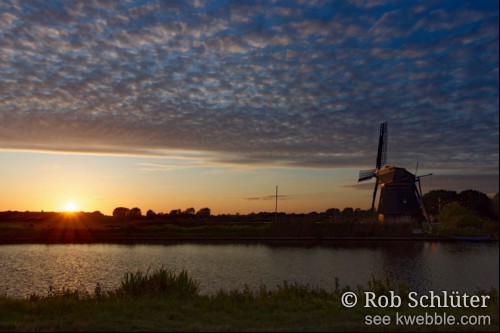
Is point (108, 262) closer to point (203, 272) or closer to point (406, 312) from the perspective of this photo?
point (203, 272)

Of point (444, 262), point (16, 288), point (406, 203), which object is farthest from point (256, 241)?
point (16, 288)

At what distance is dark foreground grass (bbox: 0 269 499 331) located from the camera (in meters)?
8.69

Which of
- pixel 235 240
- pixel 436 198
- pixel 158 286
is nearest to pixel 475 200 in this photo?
pixel 436 198

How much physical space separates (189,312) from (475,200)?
3794 inches

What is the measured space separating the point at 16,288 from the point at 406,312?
19.4 meters

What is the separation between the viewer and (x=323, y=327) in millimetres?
8594

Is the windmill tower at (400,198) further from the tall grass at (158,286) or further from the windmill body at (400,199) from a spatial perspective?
the tall grass at (158,286)

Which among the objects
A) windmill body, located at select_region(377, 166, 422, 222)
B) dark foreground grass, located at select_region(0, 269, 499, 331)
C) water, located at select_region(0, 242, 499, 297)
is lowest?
water, located at select_region(0, 242, 499, 297)

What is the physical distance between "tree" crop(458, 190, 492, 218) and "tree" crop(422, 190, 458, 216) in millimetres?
2165

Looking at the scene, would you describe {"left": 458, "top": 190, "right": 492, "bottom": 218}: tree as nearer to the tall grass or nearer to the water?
the water

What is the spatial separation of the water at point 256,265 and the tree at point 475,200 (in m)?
40.6

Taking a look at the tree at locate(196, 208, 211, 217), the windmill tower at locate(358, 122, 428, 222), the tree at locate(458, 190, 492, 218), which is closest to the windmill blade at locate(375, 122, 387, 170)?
the windmill tower at locate(358, 122, 428, 222)

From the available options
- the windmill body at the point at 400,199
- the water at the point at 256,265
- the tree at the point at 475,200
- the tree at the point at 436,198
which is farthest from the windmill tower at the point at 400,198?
the tree at the point at 436,198

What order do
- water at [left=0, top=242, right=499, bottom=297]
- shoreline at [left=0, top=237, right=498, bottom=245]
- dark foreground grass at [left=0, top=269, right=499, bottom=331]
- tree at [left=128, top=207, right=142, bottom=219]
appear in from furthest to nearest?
tree at [left=128, top=207, right=142, bottom=219], shoreline at [left=0, top=237, right=498, bottom=245], water at [left=0, top=242, right=499, bottom=297], dark foreground grass at [left=0, top=269, right=499, bottom=331]
